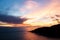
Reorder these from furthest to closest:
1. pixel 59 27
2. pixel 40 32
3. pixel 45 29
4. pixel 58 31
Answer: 1. pixel 40 32
2. pixel 45 29
3. pixel 59 27
4. pixel 58 31

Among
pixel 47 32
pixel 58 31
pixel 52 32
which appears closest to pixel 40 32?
pixel 47 32

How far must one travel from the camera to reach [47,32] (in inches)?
6289

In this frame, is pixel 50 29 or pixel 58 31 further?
pixel 50 29

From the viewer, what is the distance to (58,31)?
135000 millimetres

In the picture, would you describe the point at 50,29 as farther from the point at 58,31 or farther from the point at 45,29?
the point at 58,31

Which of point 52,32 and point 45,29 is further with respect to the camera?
point 45,29

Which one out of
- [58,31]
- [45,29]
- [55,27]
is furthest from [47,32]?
[58,31]

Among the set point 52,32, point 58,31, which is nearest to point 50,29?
point 52,32

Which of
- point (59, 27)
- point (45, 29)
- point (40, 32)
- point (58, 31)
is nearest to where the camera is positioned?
point (58, 31)

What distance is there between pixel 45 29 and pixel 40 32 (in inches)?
787

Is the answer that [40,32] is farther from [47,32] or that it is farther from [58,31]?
[58,31]

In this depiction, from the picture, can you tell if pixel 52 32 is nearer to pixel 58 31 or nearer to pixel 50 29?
pixel 50 29

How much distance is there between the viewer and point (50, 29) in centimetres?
15388

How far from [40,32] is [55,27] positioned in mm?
33752
